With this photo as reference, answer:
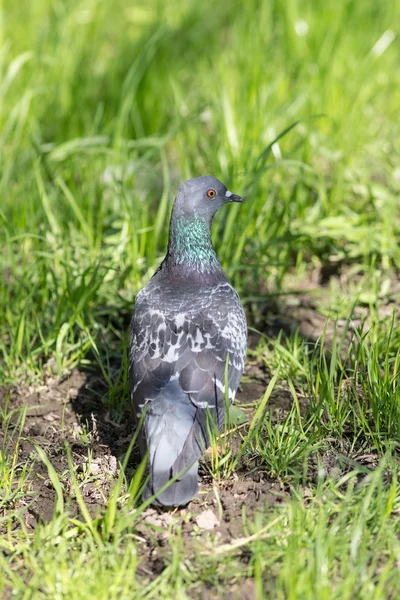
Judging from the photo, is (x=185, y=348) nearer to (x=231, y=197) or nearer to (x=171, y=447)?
(x=171, y=447)

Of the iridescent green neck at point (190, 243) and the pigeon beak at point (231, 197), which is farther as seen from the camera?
the pigeon beak at point (231, 197)

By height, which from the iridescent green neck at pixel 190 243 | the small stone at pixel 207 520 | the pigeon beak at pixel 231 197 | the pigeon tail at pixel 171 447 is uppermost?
the pigeon beak at pixel 231 197

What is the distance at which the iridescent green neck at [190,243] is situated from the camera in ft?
12.2

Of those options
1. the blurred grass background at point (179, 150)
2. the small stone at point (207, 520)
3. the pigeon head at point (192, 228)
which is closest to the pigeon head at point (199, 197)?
the pigeon head at point (192, 228)

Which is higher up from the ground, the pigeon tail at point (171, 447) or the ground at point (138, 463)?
the pigeon tail at point (171, 447)

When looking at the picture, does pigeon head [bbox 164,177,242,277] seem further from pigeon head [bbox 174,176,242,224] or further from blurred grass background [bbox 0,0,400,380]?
blurred grass background [bbox 0,0,400,380]

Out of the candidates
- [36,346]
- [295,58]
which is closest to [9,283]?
[36,346]

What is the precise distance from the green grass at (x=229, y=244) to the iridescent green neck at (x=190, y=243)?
0.54m

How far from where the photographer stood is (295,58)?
19.6 ft

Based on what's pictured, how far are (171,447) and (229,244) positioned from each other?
1745 mm

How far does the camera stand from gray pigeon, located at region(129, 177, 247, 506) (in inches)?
118

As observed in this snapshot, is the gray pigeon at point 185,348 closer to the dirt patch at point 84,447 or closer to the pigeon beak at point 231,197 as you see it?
the pigeon beak at point 231,197

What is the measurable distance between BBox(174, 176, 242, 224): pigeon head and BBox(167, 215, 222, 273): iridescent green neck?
31 millimetres

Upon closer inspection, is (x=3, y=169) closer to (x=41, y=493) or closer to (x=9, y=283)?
(x=9, y=283)
